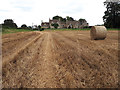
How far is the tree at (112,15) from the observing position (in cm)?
5389

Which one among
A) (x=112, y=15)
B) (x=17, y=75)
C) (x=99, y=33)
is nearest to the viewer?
(x=17, y=75)

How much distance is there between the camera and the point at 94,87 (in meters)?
3.05

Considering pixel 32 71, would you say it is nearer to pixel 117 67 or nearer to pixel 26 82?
pixel 26 82

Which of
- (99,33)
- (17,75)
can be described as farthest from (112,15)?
(17,75)

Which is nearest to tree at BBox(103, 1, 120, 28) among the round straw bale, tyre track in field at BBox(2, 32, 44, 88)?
the round straw bale

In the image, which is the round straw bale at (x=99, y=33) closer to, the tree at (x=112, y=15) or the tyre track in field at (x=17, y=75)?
the tyre track in field at (x=17, y=75)

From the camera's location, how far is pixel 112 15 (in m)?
57.7

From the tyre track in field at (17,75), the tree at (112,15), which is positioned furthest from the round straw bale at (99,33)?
the tree at (112,15)

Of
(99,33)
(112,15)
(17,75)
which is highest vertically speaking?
(112,15)

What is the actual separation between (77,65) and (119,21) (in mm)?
56633

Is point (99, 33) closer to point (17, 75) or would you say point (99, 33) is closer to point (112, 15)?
point (17, 75)

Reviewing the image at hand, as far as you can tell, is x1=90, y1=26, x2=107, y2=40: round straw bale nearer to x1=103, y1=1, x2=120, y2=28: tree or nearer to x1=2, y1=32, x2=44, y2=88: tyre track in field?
x1=2, y1=32, x2=44, y2=88: tyre track in field

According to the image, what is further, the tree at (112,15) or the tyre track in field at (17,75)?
the tree at (112,15)

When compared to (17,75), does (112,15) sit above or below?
above
